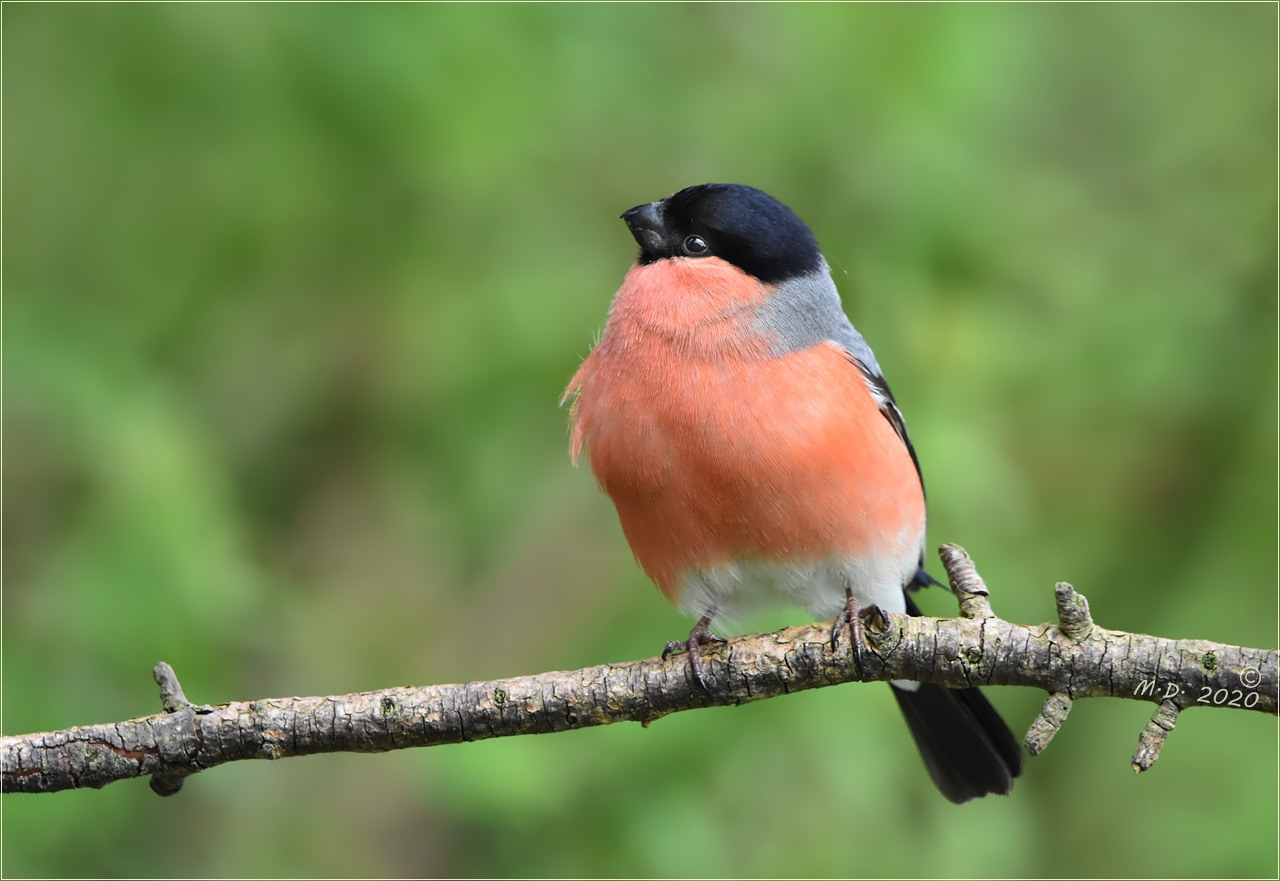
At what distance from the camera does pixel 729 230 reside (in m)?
5.46

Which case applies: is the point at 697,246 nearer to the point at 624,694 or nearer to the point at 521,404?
the point at 521,404

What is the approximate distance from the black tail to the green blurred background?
226mm

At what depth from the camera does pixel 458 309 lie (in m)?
6.38

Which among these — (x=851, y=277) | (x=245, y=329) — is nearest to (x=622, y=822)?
(x=851, y=277)

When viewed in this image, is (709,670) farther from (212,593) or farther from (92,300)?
(92,300)

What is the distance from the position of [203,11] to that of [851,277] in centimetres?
340

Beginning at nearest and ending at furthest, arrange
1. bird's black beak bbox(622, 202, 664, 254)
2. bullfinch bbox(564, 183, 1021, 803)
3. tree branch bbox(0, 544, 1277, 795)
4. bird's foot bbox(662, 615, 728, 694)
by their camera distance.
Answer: tree branch bbox(0, 544, 1277, 795) < bird's foot bbox(662, 615, 728, 694) < bullfinch bbox(564, 183, 1021, 803) < bird's black beak bbox(622, 202, 664, 254)

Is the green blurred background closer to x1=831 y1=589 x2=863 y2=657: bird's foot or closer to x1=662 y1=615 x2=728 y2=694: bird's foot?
x1=662 y1=615 x2=728 y2=694: bird's foot

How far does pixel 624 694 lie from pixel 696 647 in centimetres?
34

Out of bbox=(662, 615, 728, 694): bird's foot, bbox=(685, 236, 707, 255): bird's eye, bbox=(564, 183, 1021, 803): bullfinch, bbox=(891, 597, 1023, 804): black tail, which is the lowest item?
bbox=(891, 597, 1023, 804): black tail

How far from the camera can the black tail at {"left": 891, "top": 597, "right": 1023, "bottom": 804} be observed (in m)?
5.52

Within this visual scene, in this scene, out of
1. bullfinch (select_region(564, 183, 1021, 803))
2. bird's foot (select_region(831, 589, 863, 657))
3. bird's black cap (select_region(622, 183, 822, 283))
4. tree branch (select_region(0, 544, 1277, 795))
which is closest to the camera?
tree branch (select_region(0, 544, 1277, 795))

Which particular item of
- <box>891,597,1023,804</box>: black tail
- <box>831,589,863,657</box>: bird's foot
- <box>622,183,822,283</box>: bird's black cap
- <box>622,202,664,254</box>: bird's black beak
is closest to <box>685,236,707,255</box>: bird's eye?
<box>622,183,822,283</box>: bird's black cap

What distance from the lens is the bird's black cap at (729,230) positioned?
5.45 metres
